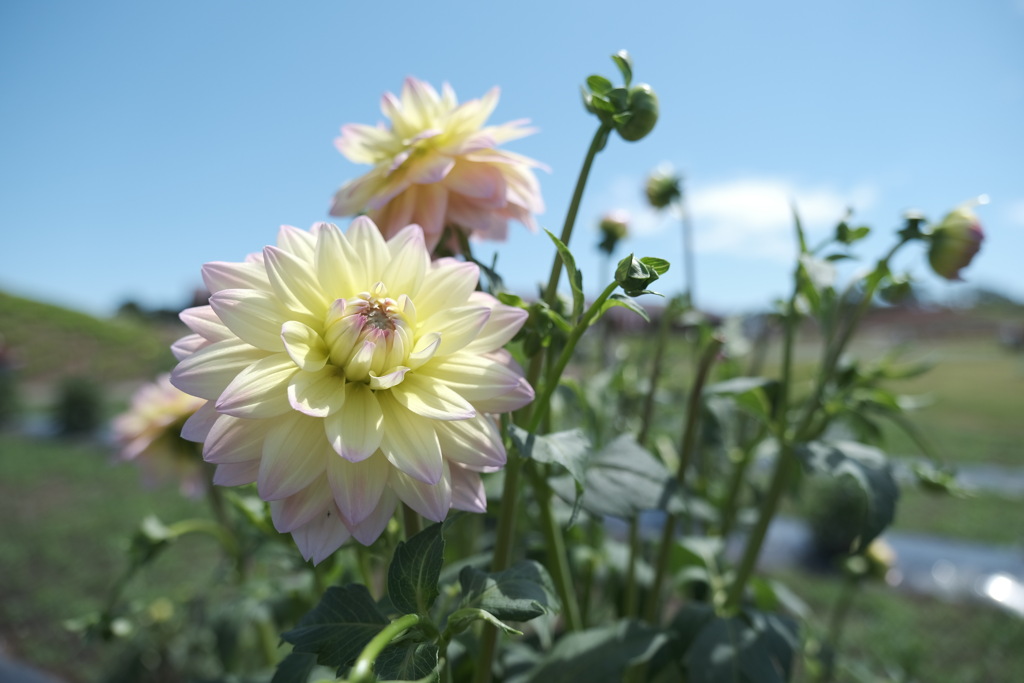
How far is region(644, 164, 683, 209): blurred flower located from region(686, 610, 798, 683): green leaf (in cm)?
59

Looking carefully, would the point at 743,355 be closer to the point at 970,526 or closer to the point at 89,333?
the point at 970,526

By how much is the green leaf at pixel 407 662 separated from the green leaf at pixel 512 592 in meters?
0.05

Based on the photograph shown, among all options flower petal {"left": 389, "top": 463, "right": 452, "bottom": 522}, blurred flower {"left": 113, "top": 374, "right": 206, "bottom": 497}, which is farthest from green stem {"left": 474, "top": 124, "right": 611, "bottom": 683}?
blurred flower {"left": 113, "top": 374, "right": 206, "bottom": 497}

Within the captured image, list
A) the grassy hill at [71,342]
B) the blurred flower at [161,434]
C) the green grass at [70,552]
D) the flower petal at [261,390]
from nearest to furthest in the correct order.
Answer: the flower petal at [261,390] → the blurred flower at [161,434] → the green grass at [70,552] → the grassy hill at [71,342]

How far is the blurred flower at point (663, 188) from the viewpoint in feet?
3.18

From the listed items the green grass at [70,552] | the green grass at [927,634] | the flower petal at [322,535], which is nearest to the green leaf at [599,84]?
the flower petal at [322,535]

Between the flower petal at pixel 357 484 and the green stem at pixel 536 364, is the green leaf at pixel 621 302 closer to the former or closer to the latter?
the green stem at pixel 536 364

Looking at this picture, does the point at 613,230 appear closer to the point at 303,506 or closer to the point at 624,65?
the point at 624,65

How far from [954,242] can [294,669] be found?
71cm

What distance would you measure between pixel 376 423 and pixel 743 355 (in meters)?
0.95

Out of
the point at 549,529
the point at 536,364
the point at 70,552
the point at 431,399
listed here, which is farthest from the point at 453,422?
the point at 70,552

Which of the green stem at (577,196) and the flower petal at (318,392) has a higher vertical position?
the green stem at (577,196)

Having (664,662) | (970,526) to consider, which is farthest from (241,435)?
(970,526)

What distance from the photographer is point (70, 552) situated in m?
3.15
